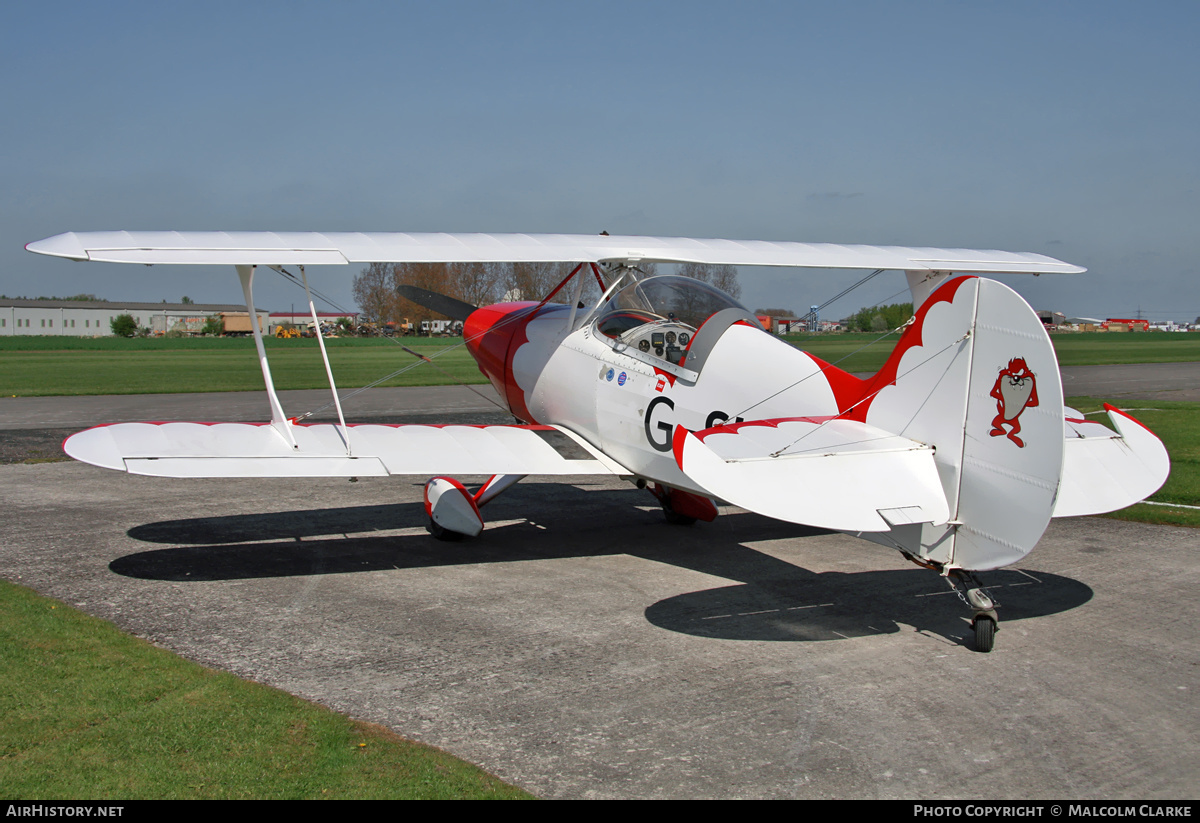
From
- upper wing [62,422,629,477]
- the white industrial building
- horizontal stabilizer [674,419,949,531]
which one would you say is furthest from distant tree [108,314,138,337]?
horizontal stabilizer [674,419,949,531]

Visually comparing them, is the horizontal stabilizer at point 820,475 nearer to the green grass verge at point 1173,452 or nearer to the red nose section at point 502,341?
the green grass verge at point 1173,452

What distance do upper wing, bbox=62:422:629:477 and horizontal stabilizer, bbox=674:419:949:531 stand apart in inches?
105

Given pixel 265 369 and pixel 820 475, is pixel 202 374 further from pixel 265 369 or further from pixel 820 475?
pixel 820 475

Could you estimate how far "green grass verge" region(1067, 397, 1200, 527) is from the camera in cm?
927

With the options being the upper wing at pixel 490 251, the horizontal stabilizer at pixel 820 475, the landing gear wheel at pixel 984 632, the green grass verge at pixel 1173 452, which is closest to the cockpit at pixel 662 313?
the upper wing at pixel 490 251

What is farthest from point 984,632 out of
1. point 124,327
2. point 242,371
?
point 124,327

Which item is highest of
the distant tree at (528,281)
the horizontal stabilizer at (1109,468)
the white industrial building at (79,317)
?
the distant tree at (528,281)

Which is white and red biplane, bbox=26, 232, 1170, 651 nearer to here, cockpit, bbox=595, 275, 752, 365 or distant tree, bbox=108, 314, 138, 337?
cockpit, bbox=595, 275, 752, 365

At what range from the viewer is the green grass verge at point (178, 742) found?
12.2 feet

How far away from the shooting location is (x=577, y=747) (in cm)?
414

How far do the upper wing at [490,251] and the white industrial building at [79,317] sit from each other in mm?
96601

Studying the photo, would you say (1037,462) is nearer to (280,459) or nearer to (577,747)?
(577,747)

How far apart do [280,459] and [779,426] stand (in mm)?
3946
